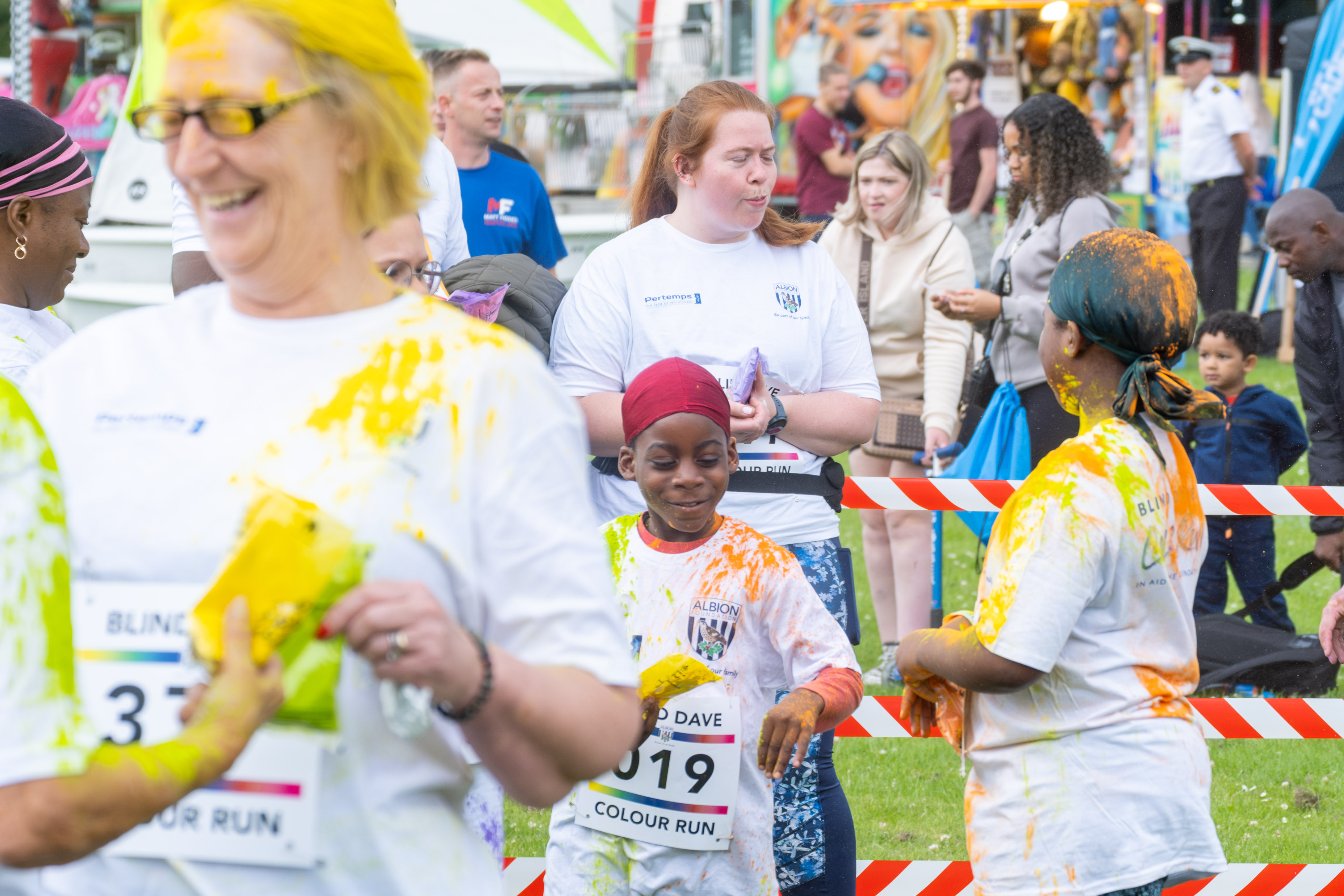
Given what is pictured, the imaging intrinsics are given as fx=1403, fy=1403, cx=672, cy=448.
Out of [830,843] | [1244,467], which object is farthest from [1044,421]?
[830,843]

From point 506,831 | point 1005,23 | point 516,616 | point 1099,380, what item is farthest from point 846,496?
point 1005,23

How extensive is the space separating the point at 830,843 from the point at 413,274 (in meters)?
1.65

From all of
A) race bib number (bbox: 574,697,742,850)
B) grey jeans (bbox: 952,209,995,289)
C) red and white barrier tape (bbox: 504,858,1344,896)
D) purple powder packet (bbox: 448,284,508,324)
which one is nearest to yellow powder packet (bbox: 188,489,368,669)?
race bib number (bbox: 574,697,742,850)

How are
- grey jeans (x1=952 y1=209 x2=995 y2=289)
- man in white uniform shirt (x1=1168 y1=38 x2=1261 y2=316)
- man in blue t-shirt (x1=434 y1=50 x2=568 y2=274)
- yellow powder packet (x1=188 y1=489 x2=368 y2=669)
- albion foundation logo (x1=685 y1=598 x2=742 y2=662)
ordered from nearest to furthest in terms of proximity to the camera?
yellow powder packet (x1=188 y1=489 x2=368 y2=669) → albion foundation logo (x1=685 y1=598 x2=742 y2=662) → man in blue t-shirt (x1=434 y1=50 x2=568 y2=274) → grey jeans (x1=952 y1=209 x2=995 y2=289) → man in white uniform shirt (x1=1168 y1=38 x2=1261 y2=316)

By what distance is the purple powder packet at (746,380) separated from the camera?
3.37m

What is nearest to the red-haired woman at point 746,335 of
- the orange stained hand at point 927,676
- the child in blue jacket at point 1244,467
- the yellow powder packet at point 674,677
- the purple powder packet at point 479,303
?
the purple powder packet at point 479,303

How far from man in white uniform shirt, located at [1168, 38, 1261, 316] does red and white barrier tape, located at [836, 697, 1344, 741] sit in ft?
31.8

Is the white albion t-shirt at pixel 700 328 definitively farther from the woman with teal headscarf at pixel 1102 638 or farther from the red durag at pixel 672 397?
the woman with teal headscarf at pixel 1102 638

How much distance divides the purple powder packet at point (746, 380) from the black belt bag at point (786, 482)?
0.21 m

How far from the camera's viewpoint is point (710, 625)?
2.96 m

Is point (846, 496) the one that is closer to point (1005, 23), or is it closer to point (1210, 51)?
point (1210, 51)

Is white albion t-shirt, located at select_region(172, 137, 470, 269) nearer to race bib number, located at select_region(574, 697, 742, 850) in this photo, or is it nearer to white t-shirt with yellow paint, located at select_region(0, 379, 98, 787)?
race bib number, located at select_region(574, 697, 742, 850)

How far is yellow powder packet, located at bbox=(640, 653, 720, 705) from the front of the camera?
8.75ft

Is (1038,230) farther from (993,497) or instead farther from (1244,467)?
(993,497)
